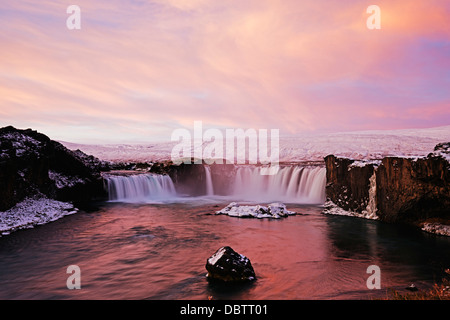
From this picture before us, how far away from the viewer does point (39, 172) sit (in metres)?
27.6

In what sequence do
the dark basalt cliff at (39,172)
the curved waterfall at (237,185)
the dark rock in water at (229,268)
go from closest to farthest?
the dark rock in water at (229,268), the dark basalt cliff at (39,172), the curved waterfall at (237,185)

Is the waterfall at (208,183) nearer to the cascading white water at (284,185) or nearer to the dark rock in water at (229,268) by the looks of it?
the cascading white water at (284,185)

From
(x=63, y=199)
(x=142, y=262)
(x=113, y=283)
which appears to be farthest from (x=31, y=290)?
(x=63, y=199)

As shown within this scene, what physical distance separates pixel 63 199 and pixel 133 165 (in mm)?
30224

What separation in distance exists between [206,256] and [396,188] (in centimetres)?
1610

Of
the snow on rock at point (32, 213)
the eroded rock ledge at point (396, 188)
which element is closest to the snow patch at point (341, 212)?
the eroded rock ledge at point (396, 188)

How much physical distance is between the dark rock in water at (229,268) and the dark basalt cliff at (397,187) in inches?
628

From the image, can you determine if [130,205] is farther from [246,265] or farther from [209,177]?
→ [246,265]

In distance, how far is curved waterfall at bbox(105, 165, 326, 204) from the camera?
38156 millimetres

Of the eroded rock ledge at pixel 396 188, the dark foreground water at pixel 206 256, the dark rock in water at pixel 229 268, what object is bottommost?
the dark foreground water at pixel 206 256

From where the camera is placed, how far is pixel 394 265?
1446cm

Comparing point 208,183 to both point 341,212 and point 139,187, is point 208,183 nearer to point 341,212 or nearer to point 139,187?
point 139,187

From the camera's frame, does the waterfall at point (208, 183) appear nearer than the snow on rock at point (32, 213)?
No

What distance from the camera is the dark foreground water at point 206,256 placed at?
11508 mm
